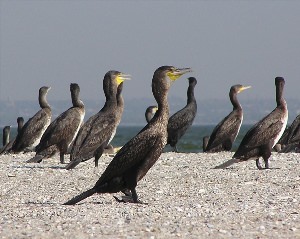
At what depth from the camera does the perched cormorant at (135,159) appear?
11.5 meters

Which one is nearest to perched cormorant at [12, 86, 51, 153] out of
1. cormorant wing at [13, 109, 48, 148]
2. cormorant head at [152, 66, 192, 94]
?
cormorant wing at [13, 109, 48, 148]

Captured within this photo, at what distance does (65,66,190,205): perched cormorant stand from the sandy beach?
0.82 feet

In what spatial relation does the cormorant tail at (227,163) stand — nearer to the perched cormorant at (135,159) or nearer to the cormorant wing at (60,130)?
the cormorant wing at (60,130)

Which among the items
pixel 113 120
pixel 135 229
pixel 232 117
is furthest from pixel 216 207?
pixel 232 117

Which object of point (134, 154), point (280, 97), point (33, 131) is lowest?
point (33, 131)

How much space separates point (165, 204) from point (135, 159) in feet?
2.53

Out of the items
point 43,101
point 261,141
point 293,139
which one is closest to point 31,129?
point 43,101

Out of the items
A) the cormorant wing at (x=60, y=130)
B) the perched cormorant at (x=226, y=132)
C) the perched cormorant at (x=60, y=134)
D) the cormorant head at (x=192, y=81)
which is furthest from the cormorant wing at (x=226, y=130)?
the cormorant head at (x=192, y=81)

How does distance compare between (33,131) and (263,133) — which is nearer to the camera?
(263,133)

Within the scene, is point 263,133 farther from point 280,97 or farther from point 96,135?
point 96,135

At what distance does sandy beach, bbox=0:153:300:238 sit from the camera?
9.63m

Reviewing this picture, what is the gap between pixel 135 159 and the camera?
11.5 m

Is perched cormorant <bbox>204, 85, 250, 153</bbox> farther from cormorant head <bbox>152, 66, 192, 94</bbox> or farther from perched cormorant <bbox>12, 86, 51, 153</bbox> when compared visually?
cormorant head <bbox>152, 66, 192, 94</bbox>

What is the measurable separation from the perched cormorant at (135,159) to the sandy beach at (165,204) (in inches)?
9.8
